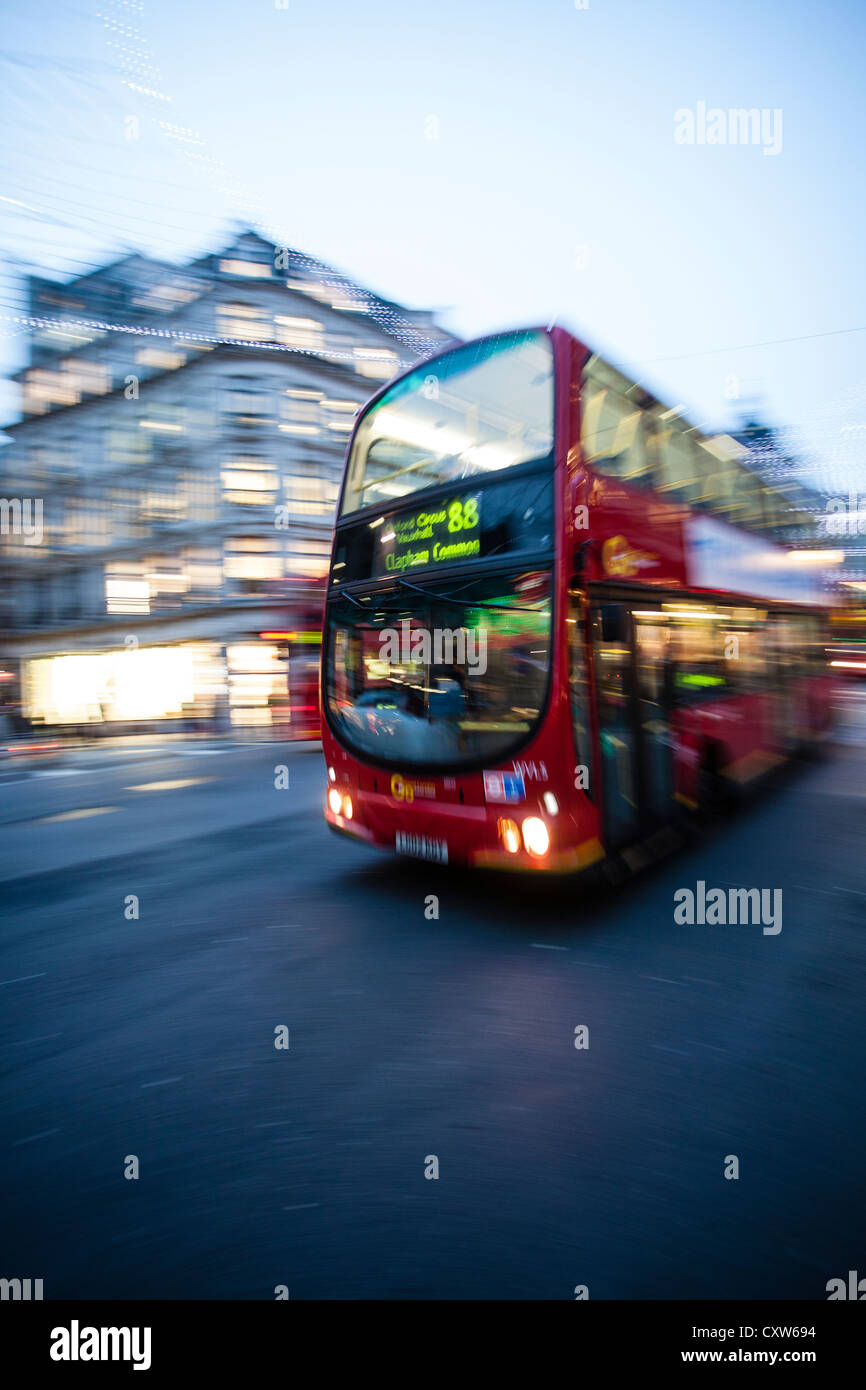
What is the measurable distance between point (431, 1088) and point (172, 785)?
902 cm

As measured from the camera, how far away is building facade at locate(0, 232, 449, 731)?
2803 centimetres

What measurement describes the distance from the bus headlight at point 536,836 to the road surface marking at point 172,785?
754cm

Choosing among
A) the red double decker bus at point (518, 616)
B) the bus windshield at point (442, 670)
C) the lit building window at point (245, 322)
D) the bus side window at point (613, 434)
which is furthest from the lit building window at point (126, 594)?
the bus side window at point (613, 434)

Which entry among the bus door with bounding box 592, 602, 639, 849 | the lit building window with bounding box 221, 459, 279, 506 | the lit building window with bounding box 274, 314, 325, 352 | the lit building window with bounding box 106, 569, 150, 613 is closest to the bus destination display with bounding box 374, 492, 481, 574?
the bus door with bounding box 592, 602, 639, 849

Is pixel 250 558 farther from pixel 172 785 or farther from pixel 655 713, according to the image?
pixel 655 713

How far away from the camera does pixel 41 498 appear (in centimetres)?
2369

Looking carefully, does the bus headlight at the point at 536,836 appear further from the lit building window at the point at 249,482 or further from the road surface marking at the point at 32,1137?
the lit building window at the point at 249,482

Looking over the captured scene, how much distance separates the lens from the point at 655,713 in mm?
5445

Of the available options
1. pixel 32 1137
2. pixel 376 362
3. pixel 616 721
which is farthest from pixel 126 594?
pixel 32 1137

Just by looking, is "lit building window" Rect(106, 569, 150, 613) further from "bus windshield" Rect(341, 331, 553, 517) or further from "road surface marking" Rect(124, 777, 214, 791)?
"bus windshield" Rect(341, 331, 553, 517)

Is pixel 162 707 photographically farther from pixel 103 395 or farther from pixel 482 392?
pixel 482 392

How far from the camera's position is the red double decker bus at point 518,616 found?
4.39 m
